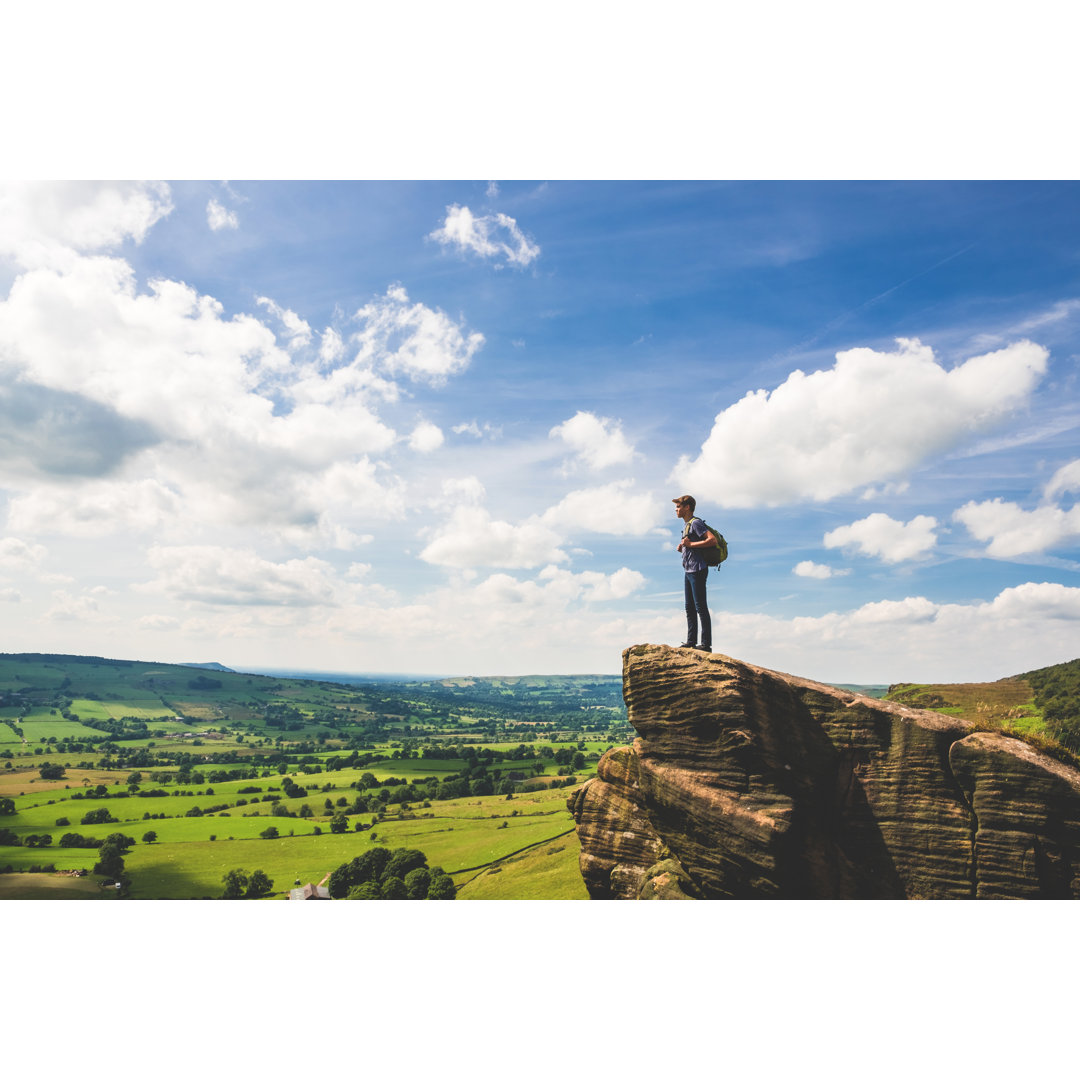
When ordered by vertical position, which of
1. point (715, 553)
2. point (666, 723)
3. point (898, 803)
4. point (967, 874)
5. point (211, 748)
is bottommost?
point (211, 748)

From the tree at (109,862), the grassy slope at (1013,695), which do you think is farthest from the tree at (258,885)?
the grassy slope at (1013,695)

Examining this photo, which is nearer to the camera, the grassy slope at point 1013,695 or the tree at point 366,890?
the grassy slope at point 1013,695

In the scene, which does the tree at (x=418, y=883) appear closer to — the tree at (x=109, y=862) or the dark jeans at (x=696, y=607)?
the tree at (x=109, y=862)

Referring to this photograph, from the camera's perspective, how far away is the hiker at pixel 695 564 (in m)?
16.7

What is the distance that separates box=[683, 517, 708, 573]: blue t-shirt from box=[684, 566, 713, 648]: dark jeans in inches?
5.8

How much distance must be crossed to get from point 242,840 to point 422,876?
41.6 m

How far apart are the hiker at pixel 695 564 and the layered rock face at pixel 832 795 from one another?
112cm

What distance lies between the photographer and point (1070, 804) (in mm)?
14062

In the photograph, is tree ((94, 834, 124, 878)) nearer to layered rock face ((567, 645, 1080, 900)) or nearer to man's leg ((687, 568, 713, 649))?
layered rock face ((567, 645, 1080, 900))

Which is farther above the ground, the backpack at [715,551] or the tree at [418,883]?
the backpack at [715,551]

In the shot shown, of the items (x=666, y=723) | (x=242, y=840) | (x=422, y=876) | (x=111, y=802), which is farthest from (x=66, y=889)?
(x=666, y=723)

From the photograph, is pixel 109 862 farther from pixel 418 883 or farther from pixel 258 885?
pixel 418 883

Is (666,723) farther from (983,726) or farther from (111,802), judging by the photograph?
(111,802)

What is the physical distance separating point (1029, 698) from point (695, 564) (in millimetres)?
89427
